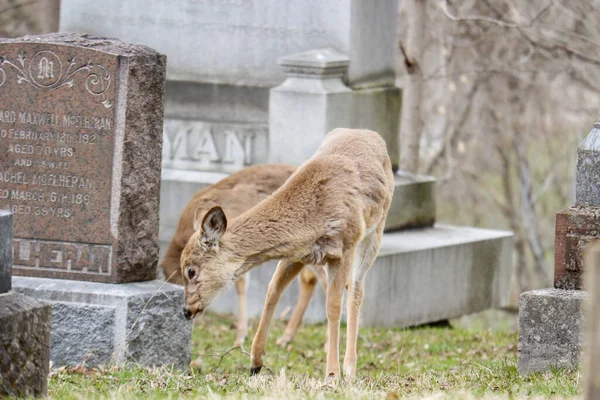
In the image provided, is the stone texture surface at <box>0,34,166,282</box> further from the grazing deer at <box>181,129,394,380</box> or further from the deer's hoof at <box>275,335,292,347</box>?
the deer's hoof at <box>275,335,292,347</box>

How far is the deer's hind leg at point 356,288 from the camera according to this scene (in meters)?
9.02

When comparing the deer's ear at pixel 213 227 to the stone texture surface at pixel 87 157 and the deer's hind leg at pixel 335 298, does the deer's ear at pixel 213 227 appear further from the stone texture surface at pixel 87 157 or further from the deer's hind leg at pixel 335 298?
the stone texture surface at pixel 87 157

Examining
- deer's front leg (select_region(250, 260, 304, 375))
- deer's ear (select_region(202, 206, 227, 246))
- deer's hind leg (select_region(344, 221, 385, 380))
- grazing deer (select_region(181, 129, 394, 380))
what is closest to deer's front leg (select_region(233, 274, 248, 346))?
deer's hind leg (select_region(344, 221, 385, 380))

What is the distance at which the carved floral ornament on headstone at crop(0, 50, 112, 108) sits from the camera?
921cm

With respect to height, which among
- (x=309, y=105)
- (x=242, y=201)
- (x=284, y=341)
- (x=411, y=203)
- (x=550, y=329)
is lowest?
(x=284, y=341)

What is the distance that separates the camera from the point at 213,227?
8242 millimetres

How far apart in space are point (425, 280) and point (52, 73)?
5552 millimetres

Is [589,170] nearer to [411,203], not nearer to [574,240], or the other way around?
[574,240]

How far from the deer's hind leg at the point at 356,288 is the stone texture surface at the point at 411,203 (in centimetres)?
409

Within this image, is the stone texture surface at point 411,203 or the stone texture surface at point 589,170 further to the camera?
the stone texture surface at point 411,203

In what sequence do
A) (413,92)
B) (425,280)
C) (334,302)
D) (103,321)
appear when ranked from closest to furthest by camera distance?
(334,302)
(103,321)
(425,280)
(413,92)

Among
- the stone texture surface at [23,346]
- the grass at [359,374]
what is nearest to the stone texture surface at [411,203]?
the grass at [359,374]

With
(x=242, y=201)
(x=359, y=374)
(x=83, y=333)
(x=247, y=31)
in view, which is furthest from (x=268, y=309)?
(x=247, y=31)

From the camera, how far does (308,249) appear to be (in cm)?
845
